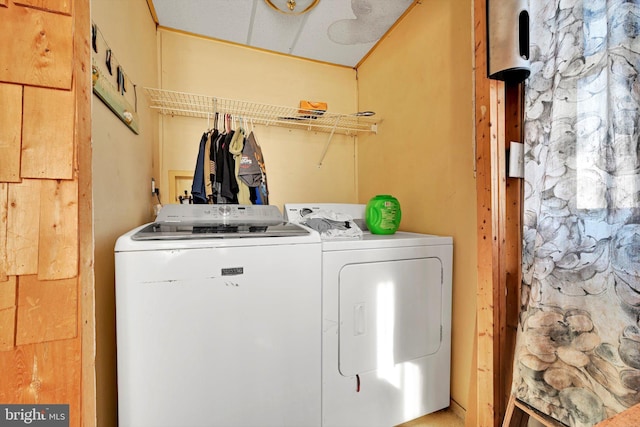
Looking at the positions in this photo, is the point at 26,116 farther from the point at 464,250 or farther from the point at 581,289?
the point at 464,250

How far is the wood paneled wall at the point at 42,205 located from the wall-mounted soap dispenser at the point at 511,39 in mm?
1459

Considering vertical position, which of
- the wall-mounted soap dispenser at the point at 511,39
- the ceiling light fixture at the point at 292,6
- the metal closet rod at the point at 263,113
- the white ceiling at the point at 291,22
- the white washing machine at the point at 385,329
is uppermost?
the white ceiling at the point at 291,22

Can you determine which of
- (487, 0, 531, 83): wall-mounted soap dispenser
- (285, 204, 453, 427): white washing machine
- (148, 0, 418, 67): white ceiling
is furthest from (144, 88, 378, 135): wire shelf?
(285, 204, 453, 427): white washing machine

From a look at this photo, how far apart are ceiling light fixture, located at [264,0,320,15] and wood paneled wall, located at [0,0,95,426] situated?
1.62 m

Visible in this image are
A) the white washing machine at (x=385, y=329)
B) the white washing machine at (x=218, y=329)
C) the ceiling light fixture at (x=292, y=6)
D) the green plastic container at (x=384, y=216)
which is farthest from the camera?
the ceiling light fixture at (x=292, y=6)

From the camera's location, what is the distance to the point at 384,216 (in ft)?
5.61

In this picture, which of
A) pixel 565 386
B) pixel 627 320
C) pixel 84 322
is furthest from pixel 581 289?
pixel 84 322

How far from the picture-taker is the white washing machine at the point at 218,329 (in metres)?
1.00

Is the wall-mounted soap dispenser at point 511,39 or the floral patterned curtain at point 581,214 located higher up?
the wall-mounted soap dispenser at point 511,39

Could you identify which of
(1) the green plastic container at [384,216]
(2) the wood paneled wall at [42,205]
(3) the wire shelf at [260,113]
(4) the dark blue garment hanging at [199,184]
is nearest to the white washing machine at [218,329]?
(2) the wood paneled wall at [42,205]

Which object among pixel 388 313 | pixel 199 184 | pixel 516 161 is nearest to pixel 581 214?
pixel 516 161

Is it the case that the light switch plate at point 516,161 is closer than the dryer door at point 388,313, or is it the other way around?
the light switch plate at point 516,161

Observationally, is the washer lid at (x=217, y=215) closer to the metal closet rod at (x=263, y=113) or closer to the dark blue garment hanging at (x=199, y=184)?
the dark blue garment hanging at (x=199, y=184)

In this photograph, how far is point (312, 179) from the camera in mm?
2660
